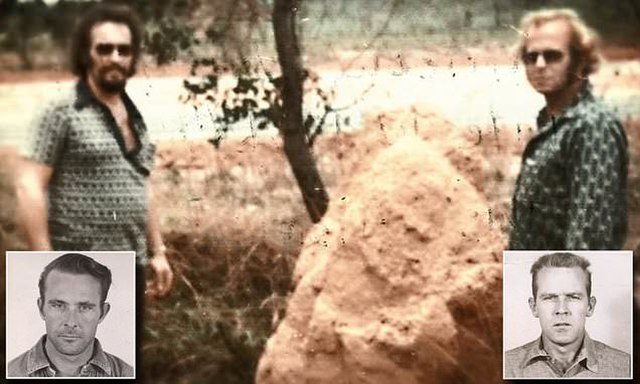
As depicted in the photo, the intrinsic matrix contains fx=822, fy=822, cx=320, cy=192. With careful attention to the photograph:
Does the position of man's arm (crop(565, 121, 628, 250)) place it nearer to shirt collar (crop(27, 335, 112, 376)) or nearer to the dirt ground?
the dirt ground

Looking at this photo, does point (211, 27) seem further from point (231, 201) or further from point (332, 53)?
point (231, 201)

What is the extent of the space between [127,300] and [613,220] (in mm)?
2188

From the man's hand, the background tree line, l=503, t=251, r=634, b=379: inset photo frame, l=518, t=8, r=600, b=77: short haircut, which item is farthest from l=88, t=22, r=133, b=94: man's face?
l=503, t=251, r=634, b=379: inset photo frame

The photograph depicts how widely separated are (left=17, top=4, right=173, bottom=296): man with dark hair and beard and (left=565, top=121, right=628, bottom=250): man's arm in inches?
72.3

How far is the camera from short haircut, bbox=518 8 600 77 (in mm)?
3646

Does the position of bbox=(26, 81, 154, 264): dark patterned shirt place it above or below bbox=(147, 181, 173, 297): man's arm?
above

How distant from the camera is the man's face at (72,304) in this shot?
3676 millimetres

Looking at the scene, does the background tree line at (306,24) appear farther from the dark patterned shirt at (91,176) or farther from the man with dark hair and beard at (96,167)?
the dark patterned shirt at (91,176)

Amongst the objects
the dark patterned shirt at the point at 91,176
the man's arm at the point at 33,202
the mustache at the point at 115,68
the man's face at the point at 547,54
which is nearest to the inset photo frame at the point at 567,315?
the man's face at the point at 547,54

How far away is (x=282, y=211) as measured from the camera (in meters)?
3.67

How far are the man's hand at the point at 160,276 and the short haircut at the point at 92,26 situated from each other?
0.85 m

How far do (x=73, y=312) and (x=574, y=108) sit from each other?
241 cm

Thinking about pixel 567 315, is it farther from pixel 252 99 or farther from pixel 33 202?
pixel 33 202

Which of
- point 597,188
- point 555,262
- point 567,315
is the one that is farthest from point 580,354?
point 597,188
